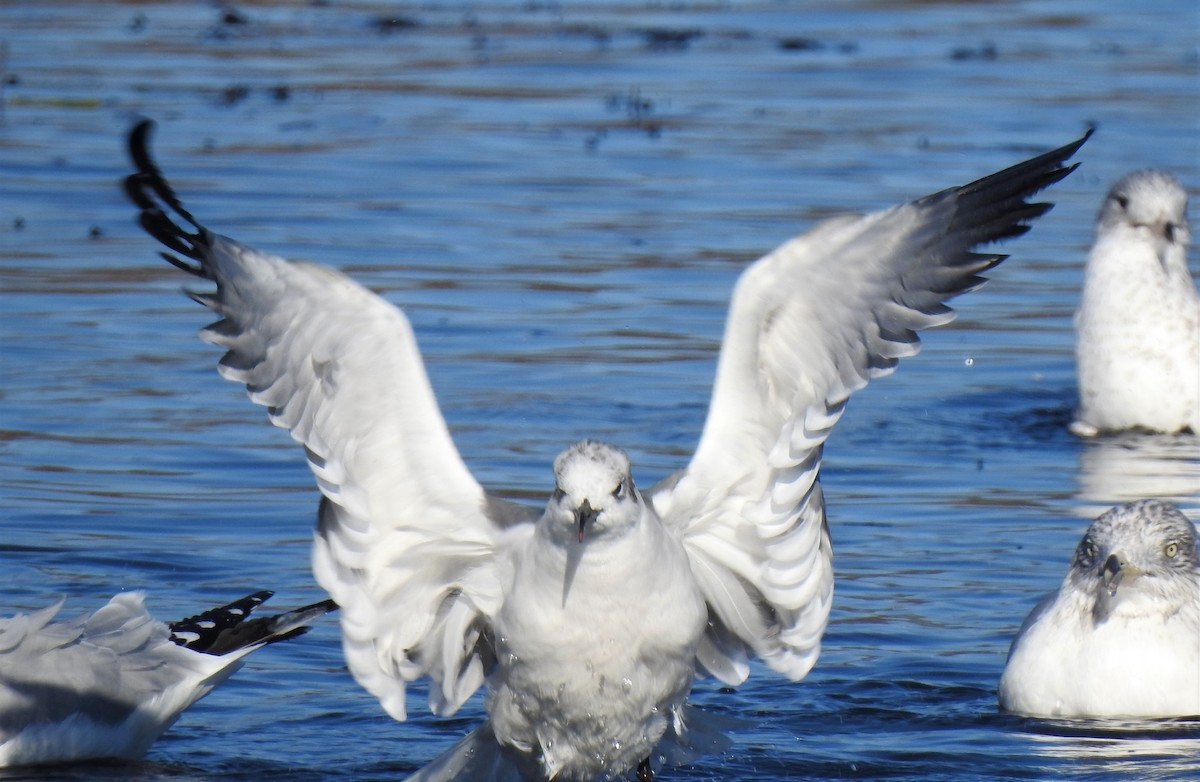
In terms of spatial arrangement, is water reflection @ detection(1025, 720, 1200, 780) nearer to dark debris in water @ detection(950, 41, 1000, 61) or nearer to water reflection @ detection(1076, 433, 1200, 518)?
water reflection @ detection(1076, 433, 1200, 518)

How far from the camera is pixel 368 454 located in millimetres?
6355

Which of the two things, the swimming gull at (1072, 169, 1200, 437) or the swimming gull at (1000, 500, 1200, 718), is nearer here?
the swimming gull at (1000, 500, 1200, 718)

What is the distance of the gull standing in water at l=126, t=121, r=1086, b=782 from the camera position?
6.12m

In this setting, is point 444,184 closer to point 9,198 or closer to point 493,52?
point 9,198

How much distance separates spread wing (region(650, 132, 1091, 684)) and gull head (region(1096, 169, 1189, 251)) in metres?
5.24

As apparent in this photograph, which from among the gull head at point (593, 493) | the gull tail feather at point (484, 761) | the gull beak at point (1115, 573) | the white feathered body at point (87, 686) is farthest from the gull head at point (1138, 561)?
the white feathered body at point (87, 686)

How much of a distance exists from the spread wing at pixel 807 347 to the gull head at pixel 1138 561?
3.85ft

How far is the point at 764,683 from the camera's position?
789cm

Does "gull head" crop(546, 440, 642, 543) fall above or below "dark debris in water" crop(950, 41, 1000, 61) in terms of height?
above

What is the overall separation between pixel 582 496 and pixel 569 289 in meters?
7.26

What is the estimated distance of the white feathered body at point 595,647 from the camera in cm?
624

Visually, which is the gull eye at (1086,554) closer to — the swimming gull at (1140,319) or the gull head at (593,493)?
the gull head at (593,493)

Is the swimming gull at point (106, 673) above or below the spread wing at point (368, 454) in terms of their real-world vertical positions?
below

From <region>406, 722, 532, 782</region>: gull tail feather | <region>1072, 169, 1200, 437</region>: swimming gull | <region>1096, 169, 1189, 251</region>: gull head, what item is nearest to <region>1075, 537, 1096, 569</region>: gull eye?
<region>406, 722, 532, 782</region>: gull tail feather
